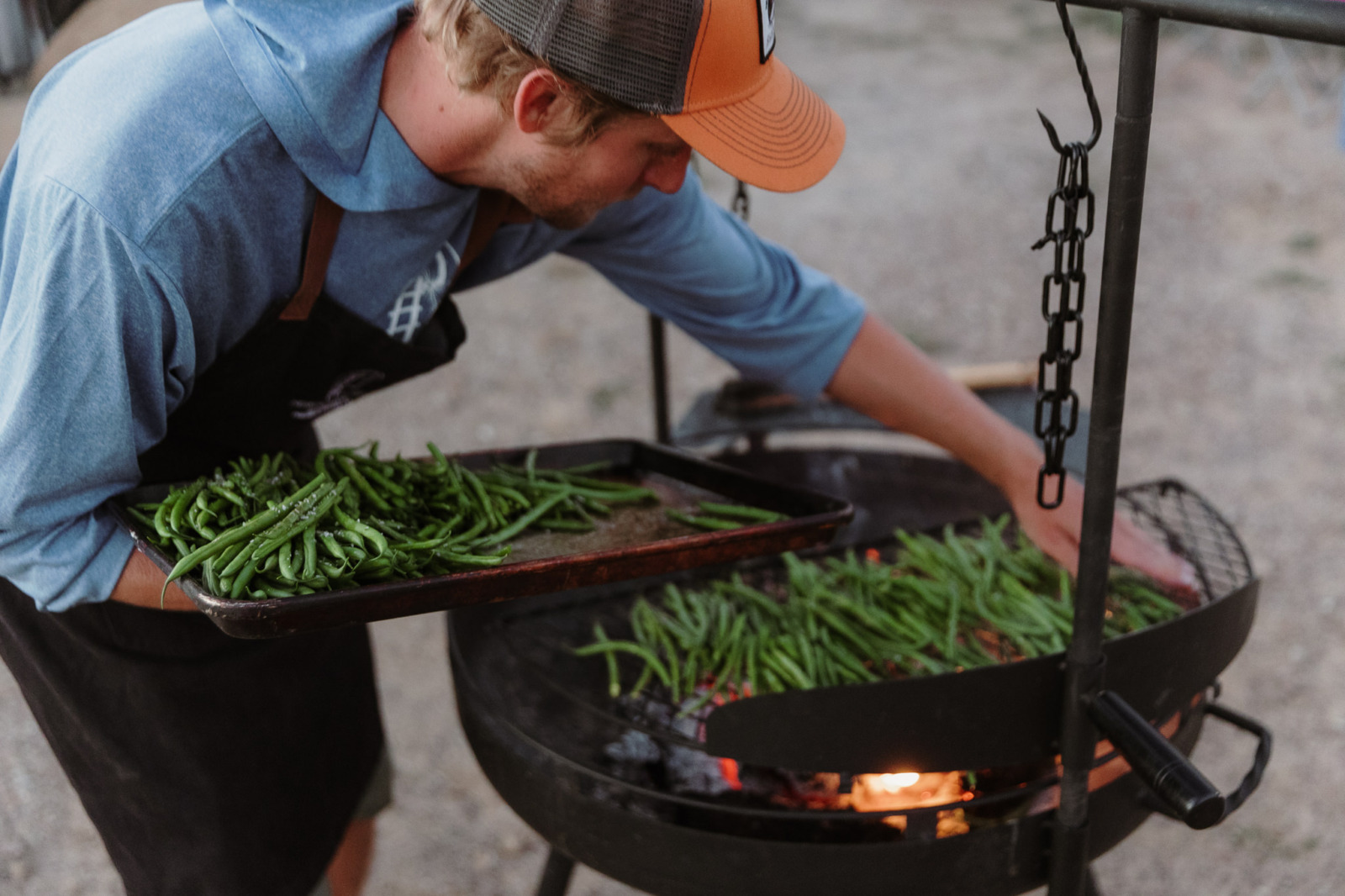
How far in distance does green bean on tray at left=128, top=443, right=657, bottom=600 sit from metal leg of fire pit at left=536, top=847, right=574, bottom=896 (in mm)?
904

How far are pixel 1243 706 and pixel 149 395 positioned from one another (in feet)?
13.0

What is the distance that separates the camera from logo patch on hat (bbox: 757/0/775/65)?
1747mm

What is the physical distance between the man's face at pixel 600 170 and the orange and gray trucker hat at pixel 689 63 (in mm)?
113

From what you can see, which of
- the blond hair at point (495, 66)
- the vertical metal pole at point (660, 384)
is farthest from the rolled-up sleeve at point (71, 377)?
the vertical metal pole at point (660, 384)

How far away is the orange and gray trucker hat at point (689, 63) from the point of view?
5.47 feet

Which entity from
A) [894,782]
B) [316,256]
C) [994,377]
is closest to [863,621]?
[894,782]

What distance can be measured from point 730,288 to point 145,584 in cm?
133

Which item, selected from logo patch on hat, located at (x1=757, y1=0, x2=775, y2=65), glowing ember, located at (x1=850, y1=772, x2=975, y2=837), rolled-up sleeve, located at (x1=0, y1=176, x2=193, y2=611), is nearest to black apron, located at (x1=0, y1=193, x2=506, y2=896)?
rolled-up sleeve, located at (x1=0, y1=176, x2=193, y2=611)

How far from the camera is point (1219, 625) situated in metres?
2.12

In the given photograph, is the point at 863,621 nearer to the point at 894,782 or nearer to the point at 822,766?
the point at 894,782

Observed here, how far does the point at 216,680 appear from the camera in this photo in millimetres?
2287

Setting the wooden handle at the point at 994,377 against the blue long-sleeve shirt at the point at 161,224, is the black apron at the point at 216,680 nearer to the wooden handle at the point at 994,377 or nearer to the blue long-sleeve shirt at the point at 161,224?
the blue long-sleeve shirt at the point at 161,224

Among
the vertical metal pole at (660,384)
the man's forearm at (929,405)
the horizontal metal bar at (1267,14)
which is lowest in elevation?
the vertical metal pole at (660,384)

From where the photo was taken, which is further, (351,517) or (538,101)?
(351,517)
